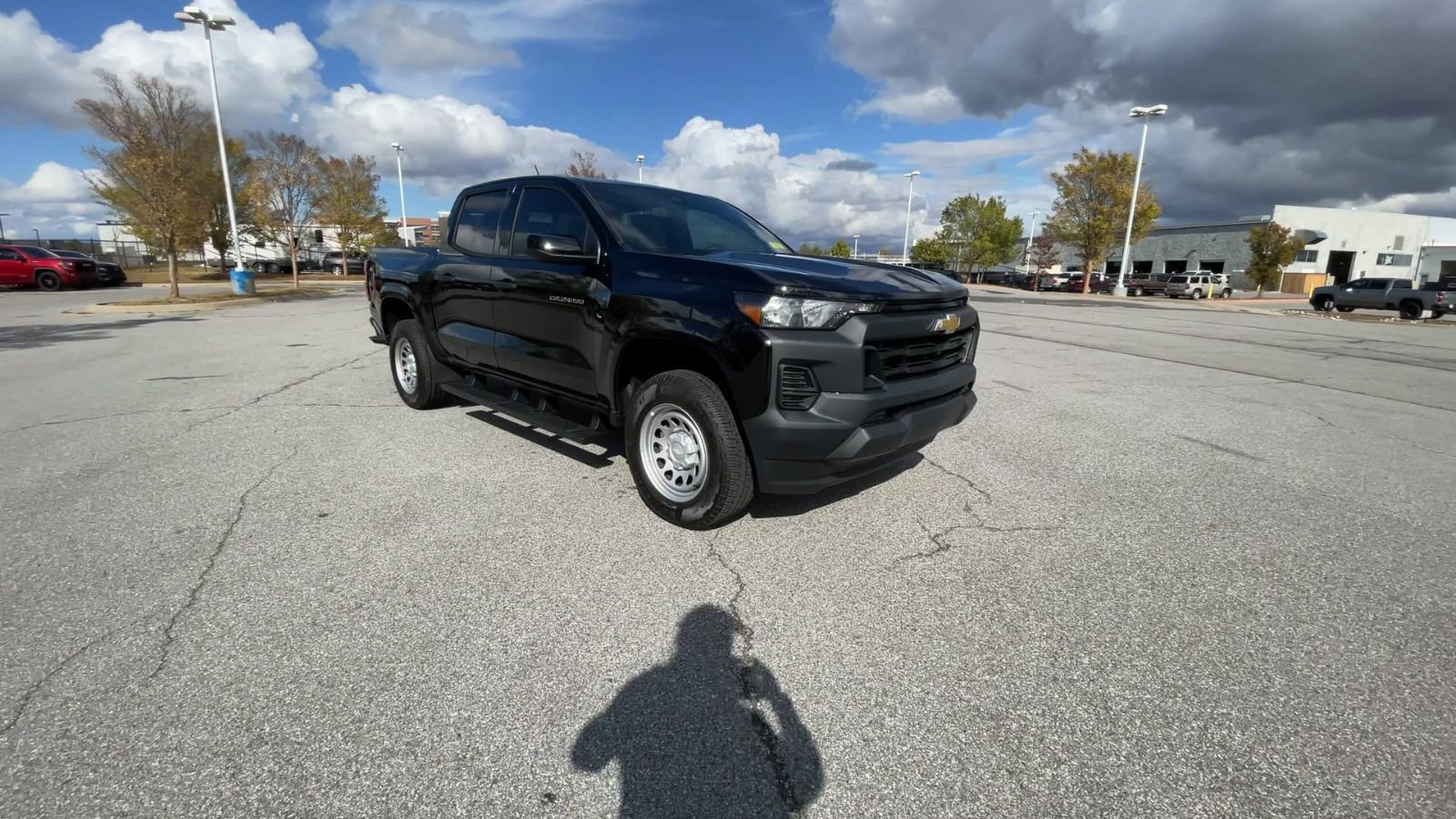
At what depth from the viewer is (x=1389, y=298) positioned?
2834 cm

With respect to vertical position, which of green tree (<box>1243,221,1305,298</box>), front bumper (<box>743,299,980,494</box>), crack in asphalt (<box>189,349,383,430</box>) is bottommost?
crack in asphalt (<box>189,349,383,430</box>)

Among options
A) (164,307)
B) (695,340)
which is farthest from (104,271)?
(695,340)

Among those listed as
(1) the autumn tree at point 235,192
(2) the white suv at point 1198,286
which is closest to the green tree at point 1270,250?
(2) the white suv at point 1198,286

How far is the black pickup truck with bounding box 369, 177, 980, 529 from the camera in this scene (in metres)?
3.08

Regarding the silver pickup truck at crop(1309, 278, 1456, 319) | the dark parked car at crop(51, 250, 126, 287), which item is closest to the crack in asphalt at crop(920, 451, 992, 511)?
the silver pickup truck at crop(1309, 278, 1456, 319)

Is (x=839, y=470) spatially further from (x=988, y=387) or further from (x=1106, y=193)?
(x=1106, y=193)

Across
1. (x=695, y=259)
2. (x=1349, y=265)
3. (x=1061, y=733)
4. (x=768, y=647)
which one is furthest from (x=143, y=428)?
(x=1349, y=265)

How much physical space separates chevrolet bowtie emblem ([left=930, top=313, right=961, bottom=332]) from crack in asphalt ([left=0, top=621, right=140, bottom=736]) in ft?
12.4

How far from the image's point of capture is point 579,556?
10.9 ft

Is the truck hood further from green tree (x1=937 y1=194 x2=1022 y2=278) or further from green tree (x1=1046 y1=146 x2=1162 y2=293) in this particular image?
green tree (x1=937 y1=194 x2=1022 y2=278)

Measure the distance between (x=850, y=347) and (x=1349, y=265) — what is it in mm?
80866

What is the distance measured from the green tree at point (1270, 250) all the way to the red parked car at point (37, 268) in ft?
213

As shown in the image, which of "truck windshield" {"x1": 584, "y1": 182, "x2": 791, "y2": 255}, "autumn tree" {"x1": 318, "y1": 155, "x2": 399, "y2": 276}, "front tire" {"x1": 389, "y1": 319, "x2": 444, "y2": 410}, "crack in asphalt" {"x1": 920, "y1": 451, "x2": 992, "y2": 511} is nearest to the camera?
"truck windshield" {"x1": 584, "y1": 182, "x2": 791, "y2": 255}

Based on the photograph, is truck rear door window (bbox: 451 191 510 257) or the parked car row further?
the parked car row
